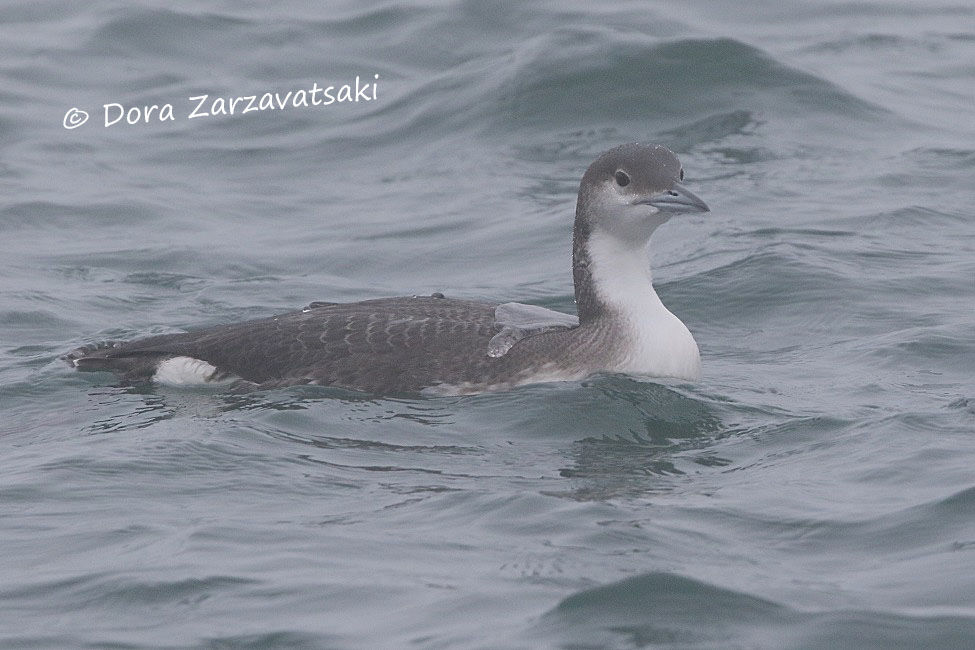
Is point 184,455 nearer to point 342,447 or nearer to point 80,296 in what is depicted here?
point 342,447

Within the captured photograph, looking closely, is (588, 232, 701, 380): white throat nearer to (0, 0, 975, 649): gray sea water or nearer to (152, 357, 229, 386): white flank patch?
(0, 0, 975, 649): gray sea water

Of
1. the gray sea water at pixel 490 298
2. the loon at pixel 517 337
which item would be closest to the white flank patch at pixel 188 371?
the loon at pixel 517 337

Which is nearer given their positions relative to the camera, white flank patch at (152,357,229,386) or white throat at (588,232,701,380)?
white throat at (588,232,701,380)

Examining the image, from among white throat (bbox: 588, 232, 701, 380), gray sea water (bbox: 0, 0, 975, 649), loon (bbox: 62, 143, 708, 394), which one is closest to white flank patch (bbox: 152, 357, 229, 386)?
loon (bbox: 62, 143, 708, 394)

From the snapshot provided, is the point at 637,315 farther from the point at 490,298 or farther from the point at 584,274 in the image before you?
the point at 490,298

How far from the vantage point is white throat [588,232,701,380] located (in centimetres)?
948

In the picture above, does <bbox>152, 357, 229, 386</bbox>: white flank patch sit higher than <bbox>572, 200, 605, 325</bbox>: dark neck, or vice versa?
<bbox>572, 200, 605, 325</bbox>: dark neck

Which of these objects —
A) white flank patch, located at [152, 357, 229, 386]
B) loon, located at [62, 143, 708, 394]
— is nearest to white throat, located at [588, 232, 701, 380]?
loon, located at [62, 143, 708, 394]

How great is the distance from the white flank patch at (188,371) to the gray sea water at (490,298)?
0.45 feet

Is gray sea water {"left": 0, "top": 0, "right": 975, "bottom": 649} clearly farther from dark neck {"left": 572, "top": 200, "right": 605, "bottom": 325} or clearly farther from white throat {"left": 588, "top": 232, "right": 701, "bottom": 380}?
dark neck {"left": 572, "top": 200, "right": 605, "bottom": 325}

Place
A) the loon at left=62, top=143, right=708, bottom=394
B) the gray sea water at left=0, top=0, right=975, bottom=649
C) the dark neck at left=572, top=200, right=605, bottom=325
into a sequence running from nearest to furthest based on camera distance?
the gray sea water at left=0, top=0, right=975, bottom=649 → the loon at left=62, top=143, right=708, bottom=394 → the dark neck at left=572, top=200, right=605, bottom=325

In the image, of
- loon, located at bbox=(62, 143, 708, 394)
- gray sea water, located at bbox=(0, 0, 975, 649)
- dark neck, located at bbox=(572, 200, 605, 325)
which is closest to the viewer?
gray sea water, located at bbox=(0, 0, 975, 649)

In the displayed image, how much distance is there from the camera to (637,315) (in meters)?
9.59

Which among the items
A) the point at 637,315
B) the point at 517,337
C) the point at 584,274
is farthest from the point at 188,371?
the point at 637,315
